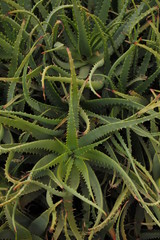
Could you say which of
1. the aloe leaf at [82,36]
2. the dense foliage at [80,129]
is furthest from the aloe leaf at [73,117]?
the aloe leaf at [82,36]

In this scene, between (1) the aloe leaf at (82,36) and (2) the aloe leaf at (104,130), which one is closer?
(2) the aloe leaf at (104,130)

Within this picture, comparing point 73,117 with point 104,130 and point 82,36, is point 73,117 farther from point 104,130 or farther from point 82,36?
point 82,36

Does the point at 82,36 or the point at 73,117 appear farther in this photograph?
the point at 82,36

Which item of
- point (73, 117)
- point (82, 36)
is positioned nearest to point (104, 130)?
point (73, 117)

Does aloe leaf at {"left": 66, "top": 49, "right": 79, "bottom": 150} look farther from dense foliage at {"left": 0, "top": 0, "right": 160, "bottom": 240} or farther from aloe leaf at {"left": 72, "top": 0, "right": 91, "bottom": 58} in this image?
aloe leaf at {"left": 72, "top": 0, "right": 91, "bottom": 58}

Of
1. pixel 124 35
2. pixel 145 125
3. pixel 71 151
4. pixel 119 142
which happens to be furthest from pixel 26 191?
pixel 124 35

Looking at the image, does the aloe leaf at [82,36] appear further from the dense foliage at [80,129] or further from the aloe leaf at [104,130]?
the aloe leaf at [104,130]

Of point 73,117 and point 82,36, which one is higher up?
point 82,36

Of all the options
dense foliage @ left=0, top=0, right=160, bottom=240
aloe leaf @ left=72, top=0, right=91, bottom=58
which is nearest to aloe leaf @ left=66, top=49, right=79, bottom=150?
dense foliage @ left=0, top=0, right=160, bottom=240
